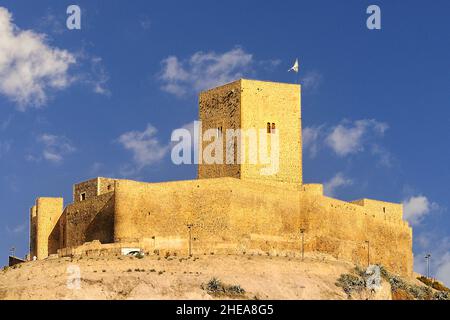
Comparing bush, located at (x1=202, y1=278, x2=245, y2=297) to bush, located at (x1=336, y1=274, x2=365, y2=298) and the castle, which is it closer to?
the castle

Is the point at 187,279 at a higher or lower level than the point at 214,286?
higher

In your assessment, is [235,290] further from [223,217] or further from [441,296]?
[441,296]

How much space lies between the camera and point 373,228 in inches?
3371

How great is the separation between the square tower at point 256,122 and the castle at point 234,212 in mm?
58

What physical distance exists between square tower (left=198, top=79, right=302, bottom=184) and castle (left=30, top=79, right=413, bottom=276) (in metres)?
0.06

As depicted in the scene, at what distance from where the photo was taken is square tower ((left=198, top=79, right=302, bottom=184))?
3167 inches

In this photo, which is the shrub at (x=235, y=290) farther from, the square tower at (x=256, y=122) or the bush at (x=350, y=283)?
the square tower at (x=256, y=122)

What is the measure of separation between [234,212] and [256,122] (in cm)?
648

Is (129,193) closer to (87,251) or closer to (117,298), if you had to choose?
(87,251)

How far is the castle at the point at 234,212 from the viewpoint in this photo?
252ft

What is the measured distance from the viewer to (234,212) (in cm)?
7700

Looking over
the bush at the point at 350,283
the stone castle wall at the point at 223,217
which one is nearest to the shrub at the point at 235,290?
the bush at the point at 350,283

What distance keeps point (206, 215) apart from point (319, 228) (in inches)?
287

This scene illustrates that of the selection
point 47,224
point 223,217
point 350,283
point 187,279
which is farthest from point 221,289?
point 47,224
